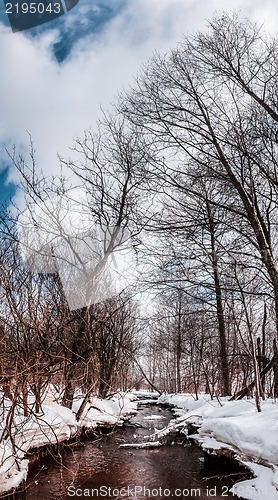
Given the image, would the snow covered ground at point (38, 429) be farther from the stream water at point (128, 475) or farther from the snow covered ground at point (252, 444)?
the snow covered ground at point (252, 444)

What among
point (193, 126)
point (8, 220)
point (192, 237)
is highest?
point (193, 126)

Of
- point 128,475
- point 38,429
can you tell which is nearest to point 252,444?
point 128,475

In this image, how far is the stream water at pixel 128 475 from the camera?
6.16 m

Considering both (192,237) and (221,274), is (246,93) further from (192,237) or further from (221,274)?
(221,274)

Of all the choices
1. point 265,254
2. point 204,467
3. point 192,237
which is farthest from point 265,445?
point 192,237

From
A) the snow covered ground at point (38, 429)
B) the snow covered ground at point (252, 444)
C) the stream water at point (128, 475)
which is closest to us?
the snow covered ground at point (252, 444)

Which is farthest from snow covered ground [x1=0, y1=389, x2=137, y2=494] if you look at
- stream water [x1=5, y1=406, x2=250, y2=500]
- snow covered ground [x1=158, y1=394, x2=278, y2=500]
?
snow covered ground [x1=158, y1=394, x2=278, y2=500]

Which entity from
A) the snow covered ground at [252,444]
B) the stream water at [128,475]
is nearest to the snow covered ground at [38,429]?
the stream water at [128,475]

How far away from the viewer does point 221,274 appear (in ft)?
22.7

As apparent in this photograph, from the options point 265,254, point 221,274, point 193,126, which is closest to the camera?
point 265,254

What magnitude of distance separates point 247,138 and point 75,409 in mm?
9715

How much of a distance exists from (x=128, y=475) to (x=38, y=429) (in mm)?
2138

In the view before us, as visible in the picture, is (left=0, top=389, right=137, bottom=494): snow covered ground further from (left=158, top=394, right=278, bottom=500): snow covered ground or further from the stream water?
(left=158, top=394, right=278, bottom=500): snow covered ground

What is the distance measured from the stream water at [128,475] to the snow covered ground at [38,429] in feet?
1.25
